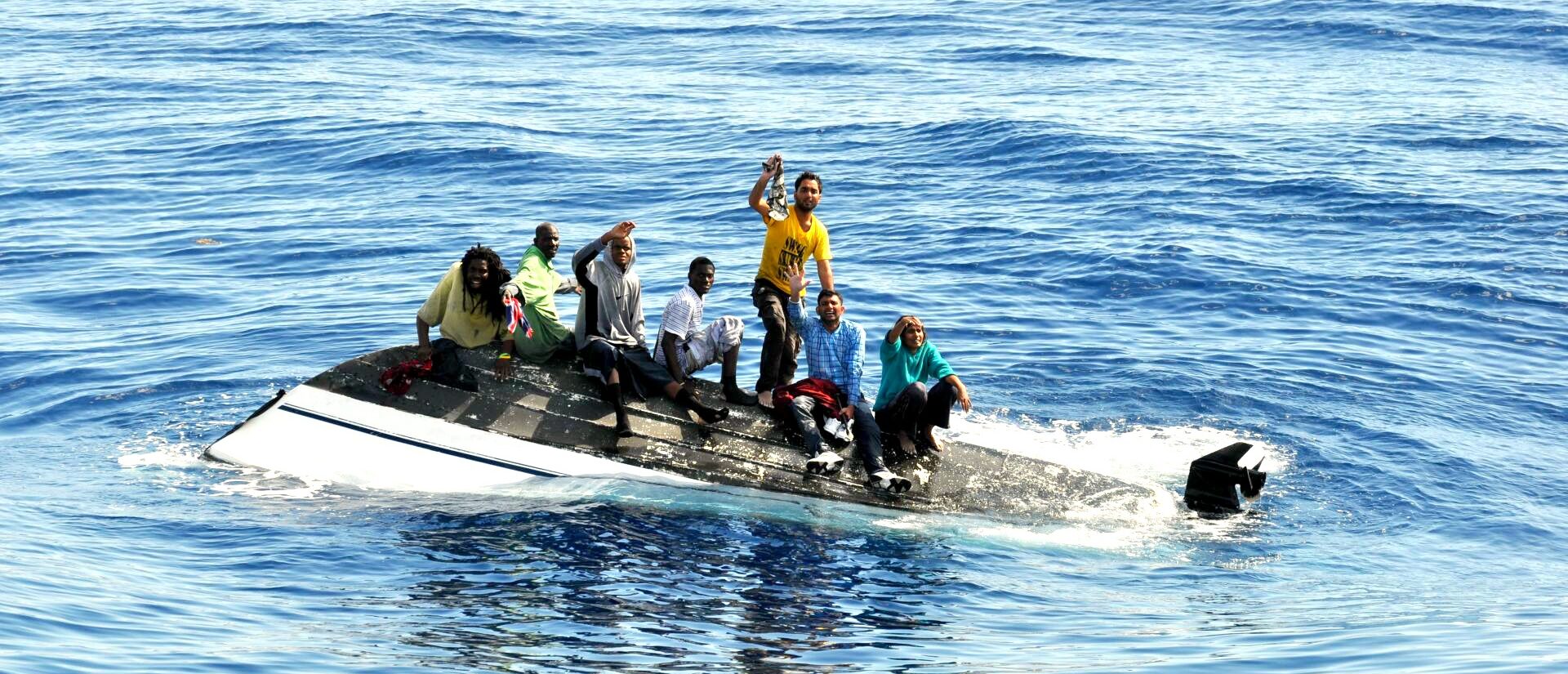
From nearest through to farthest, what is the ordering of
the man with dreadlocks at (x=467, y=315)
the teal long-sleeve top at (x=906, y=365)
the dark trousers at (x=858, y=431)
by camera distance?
the dark trousers at (x=858, y=431) < the teal long-sleeve top at (x=906, y=365) < the man with dreadlocks at (x=467, y=315)

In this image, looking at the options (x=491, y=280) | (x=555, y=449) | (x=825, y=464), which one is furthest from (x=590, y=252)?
(x=825, y=464)

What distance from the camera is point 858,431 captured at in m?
15.0

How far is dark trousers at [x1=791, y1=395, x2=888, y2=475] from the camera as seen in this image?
1490 centimetres

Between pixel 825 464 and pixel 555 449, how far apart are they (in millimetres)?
2664

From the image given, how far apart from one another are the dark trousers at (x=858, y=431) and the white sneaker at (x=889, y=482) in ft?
0.30

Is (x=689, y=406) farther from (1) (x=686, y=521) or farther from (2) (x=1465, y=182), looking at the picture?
(2) (x=1465, y=182)

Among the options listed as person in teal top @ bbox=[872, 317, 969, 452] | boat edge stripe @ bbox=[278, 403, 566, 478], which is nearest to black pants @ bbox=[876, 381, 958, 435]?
person in teal top @ bbox=[872, 317, 969, 452]

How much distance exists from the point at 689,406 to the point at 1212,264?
431 inches

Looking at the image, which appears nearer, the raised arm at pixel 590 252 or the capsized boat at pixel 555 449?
the capsized boat at pixel 555 449

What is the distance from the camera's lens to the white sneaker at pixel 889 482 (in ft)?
48.2

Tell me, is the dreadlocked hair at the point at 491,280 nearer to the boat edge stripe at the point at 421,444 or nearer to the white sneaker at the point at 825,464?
the boat edge stripe at the point at 421,444

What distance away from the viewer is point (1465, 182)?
26.7m

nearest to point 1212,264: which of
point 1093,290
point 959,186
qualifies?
point 1093,290

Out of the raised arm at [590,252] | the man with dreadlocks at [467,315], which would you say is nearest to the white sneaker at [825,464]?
the raised arm at [590,252]
